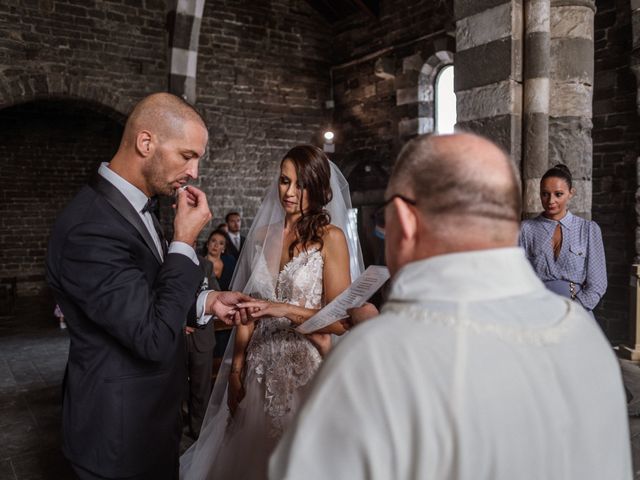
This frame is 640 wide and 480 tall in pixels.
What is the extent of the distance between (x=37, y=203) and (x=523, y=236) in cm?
1083

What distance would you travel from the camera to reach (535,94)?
323 cm

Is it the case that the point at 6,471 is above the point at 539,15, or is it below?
below

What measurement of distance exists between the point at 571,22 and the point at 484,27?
563 millimetres

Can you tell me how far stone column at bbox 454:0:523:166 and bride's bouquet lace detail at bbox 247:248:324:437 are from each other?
1736 mm

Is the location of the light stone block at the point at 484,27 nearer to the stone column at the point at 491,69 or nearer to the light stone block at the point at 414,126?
the stone column at the point at 491,69

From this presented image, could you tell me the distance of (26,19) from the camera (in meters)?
7.09

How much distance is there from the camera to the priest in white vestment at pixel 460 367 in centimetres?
71

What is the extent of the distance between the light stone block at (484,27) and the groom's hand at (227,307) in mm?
2410

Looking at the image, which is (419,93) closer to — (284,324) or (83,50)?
(83,50)

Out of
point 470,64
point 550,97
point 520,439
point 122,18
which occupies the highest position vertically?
point 122,18

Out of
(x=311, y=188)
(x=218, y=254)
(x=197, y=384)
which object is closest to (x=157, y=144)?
(x=311, y=188)

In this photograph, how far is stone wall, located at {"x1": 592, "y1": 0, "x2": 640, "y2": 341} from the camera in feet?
19.7

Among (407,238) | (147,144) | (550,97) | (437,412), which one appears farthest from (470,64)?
(437,412)

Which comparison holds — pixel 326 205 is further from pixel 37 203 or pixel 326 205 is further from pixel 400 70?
pixel 37 203
